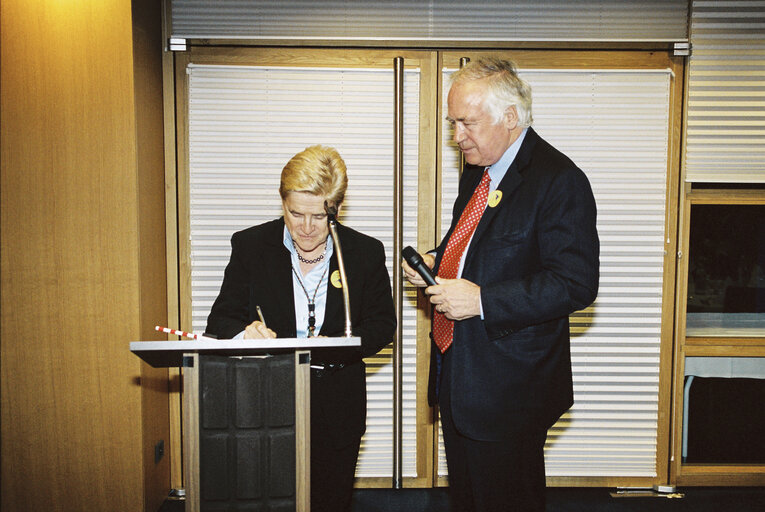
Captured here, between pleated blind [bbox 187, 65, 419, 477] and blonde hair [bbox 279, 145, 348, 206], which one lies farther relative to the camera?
pleated blind [bbox 187, 65, 419, 477]

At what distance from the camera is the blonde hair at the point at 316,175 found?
195cm

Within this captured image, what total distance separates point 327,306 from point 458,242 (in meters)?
0.56

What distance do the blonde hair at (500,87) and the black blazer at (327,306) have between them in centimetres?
72

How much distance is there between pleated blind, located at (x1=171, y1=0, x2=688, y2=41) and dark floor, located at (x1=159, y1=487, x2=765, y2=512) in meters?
2.79

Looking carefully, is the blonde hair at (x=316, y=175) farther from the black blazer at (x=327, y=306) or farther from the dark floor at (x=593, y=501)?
the dark floor at (x=593, y=501)

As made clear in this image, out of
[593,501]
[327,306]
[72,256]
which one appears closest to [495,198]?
[327,306]

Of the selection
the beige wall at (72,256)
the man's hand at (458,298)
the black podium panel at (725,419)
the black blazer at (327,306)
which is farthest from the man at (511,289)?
the black podium panel at (725,419)

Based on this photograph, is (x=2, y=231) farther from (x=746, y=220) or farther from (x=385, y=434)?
(x=746, y=220)

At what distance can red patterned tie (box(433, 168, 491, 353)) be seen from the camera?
1.95 meters

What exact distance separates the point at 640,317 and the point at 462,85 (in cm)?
219

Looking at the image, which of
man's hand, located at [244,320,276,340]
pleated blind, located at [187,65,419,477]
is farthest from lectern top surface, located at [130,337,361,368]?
pleated blind, located at [187,65,419,477]

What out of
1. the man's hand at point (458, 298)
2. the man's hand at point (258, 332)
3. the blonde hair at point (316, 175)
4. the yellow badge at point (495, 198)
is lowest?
the man's hand at point (258, 332)

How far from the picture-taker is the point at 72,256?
2744mm

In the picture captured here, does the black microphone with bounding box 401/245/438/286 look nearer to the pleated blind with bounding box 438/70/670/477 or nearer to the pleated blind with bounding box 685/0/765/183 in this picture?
the pleated blind with bounding box 438/70/670/477
